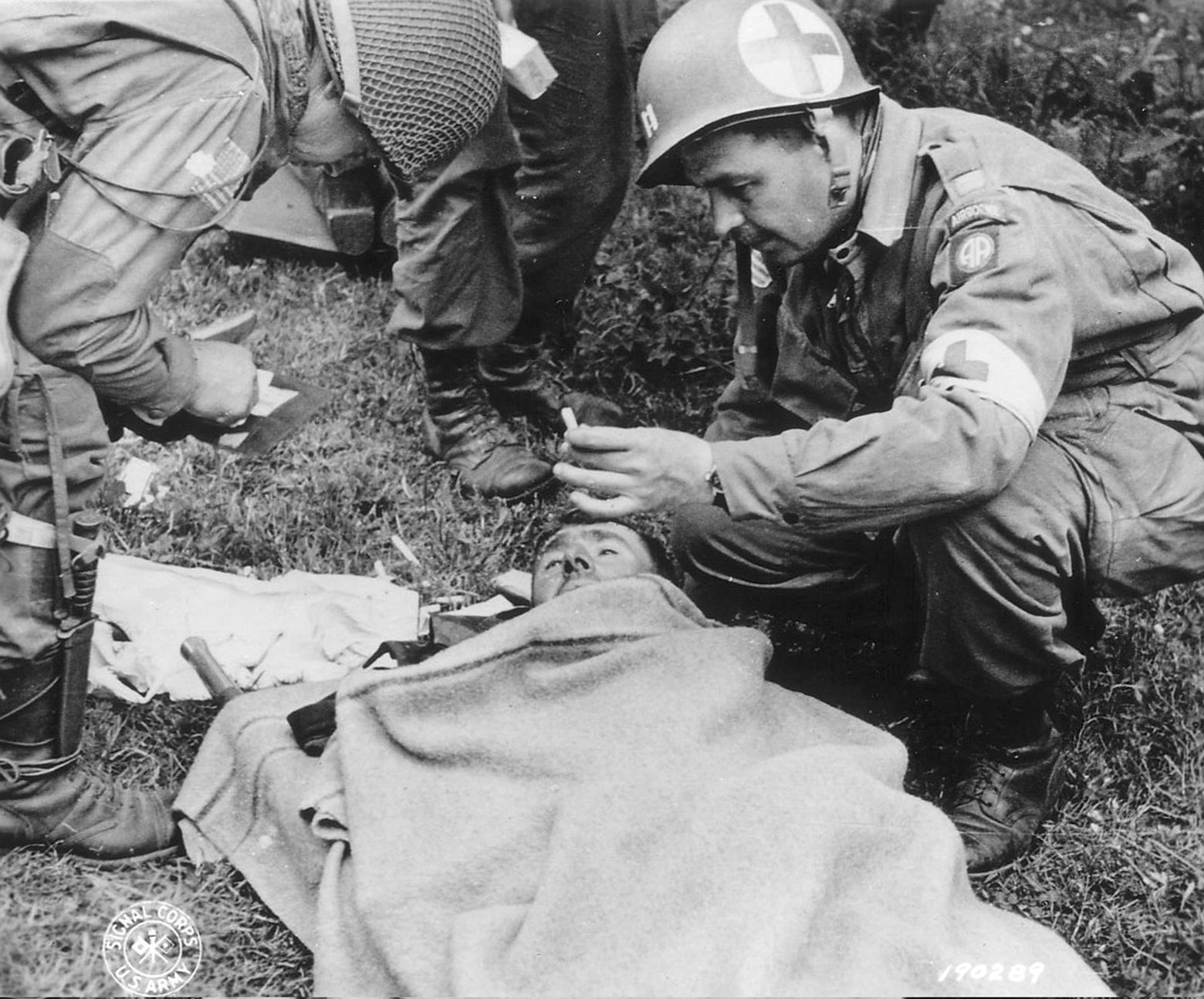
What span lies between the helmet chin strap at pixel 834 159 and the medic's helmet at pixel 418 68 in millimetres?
855

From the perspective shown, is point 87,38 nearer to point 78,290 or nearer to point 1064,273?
point 78,290

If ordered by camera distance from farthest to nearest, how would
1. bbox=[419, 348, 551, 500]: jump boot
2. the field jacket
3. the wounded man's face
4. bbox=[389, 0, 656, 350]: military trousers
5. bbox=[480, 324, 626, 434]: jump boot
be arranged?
bbox=[480, 324, 626, 434]: jump boot
bbox=[419, 348, 551, 500]: jump boot
bbox=[389, 0, 656, 350]: military trousers
the wounded man's face
the field jacket

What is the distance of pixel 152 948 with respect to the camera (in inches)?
112

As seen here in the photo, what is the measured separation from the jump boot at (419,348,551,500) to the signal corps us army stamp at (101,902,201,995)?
1985mm

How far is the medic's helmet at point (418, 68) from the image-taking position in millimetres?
3061

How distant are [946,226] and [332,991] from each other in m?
2.08

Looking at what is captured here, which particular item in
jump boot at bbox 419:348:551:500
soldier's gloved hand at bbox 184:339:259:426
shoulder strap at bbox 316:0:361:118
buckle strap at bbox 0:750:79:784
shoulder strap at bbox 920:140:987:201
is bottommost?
jump boot at bbox 419:348:551:500

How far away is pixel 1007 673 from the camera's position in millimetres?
3168

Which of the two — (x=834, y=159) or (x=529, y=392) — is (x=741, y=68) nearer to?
(x=834, y=159)

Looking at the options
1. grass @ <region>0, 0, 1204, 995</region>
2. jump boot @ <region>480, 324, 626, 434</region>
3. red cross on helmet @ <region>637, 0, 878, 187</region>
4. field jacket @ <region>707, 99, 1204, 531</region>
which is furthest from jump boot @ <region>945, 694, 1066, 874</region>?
jump boot @ <region>480, 324, 626, 434</region>

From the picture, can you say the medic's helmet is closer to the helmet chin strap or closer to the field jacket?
the helmet chin strap

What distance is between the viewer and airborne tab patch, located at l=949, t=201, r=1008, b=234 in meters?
2.88

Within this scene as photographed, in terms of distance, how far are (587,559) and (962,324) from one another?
1227 mm

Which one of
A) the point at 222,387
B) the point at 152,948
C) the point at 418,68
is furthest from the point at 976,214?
the point at 152,948
